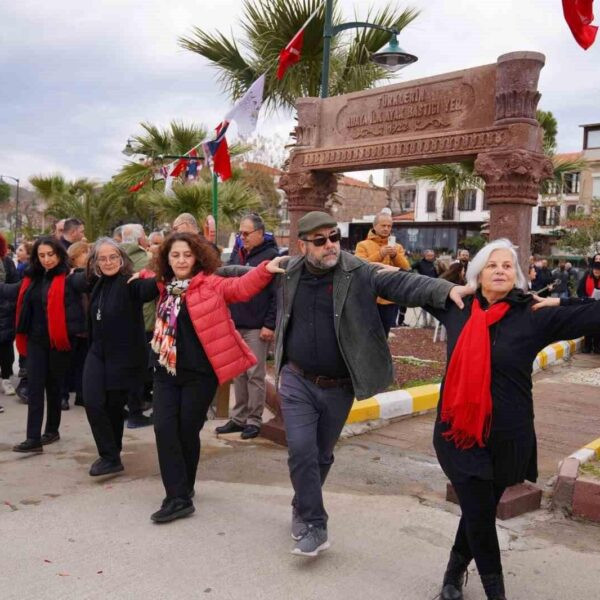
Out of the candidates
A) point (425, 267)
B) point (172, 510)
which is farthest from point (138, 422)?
point (425, 267)

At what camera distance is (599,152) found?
46.5 meters

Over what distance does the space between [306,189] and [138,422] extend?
3.39 metres

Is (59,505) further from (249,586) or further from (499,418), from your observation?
(499,418)

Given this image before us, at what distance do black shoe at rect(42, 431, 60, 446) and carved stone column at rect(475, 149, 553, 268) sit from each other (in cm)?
387

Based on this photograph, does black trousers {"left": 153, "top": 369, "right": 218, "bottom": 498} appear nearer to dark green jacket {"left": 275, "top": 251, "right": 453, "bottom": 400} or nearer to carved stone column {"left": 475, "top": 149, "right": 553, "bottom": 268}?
dark green jacket {"left": 275, "top": 251, "right": 453, "bottom": 400}

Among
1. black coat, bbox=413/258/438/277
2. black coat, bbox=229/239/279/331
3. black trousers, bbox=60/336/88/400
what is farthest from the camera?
black coat, bbox=413/258/438/277

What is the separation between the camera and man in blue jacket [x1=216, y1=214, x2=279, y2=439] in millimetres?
5633

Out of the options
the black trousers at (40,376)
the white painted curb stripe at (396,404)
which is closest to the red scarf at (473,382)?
the white painted curb stripe at (396,404)

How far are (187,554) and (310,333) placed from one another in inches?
49.6

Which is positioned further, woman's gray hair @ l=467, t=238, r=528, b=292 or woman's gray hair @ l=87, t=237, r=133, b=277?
woman's gray hair @ l=87, t=237, r=133, b=277

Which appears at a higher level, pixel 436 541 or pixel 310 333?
pixel 310 333

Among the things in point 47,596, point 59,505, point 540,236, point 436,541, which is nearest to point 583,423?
point 436,541

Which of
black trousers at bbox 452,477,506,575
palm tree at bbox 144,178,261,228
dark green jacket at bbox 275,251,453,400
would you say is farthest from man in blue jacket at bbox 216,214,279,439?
palm tree at bbox 144,178,261,228

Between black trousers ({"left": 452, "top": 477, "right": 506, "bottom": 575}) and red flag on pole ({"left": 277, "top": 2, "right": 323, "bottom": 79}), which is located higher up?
red flag on pole ({"left": 277, "top": 2, "right": 323, "bottom": 79})
